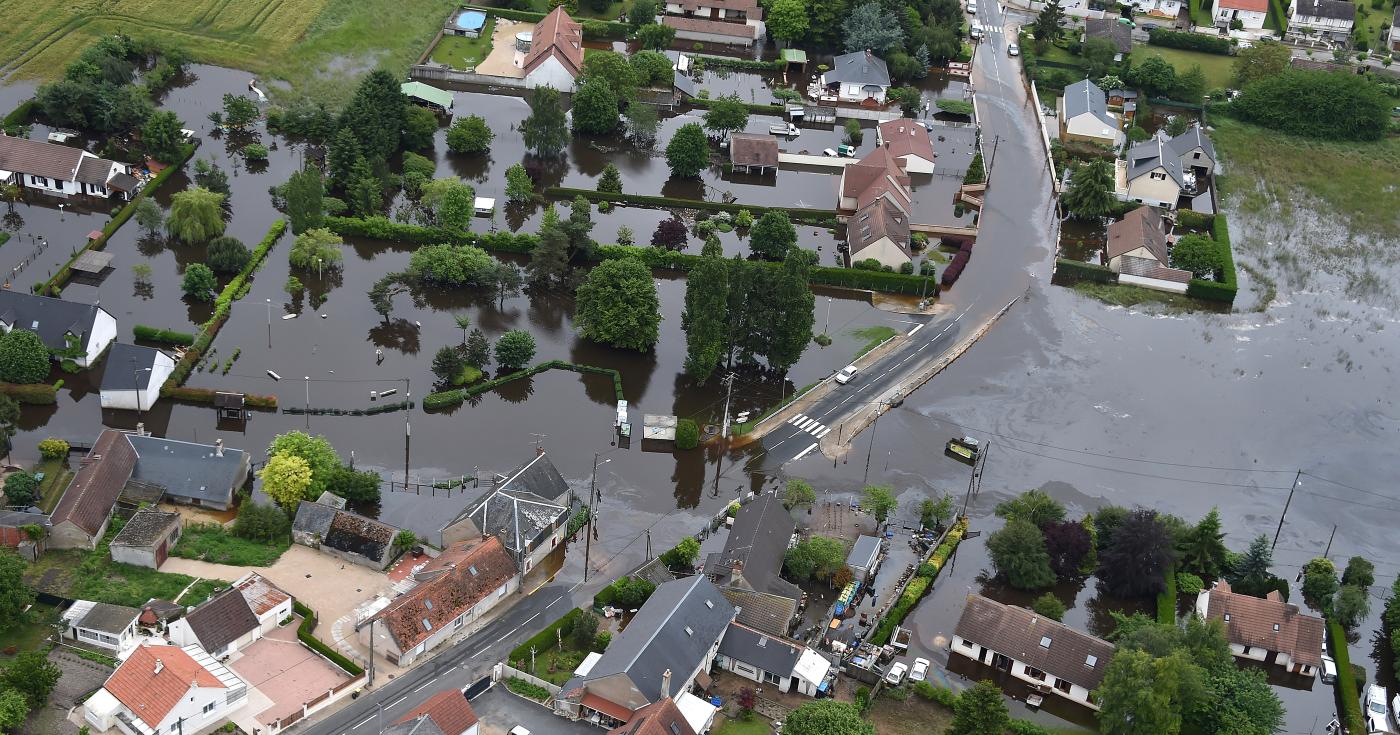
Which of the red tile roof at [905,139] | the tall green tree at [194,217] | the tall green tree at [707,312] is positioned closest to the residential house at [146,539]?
the tall green tree at [707,312]

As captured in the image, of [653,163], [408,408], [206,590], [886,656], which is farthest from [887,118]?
[206,590]

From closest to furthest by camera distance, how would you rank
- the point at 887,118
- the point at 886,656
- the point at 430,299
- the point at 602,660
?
1. the point at 602,660
2. the point at 886,656
3. the point at 430,299
4. the point at 887,118

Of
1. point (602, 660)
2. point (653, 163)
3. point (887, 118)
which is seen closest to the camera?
point (602, 660)

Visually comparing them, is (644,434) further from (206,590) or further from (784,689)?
(206,590)

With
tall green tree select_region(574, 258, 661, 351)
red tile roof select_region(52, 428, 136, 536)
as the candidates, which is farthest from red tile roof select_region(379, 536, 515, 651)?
tall green tree select_region(574, 258, 661, 351)

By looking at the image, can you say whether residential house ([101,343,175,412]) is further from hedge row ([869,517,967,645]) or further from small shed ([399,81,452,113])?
hedge row ([869,517,967,645])

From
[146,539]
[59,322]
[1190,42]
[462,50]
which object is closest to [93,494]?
[146,539]

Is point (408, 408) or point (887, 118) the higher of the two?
point (887, 118)
